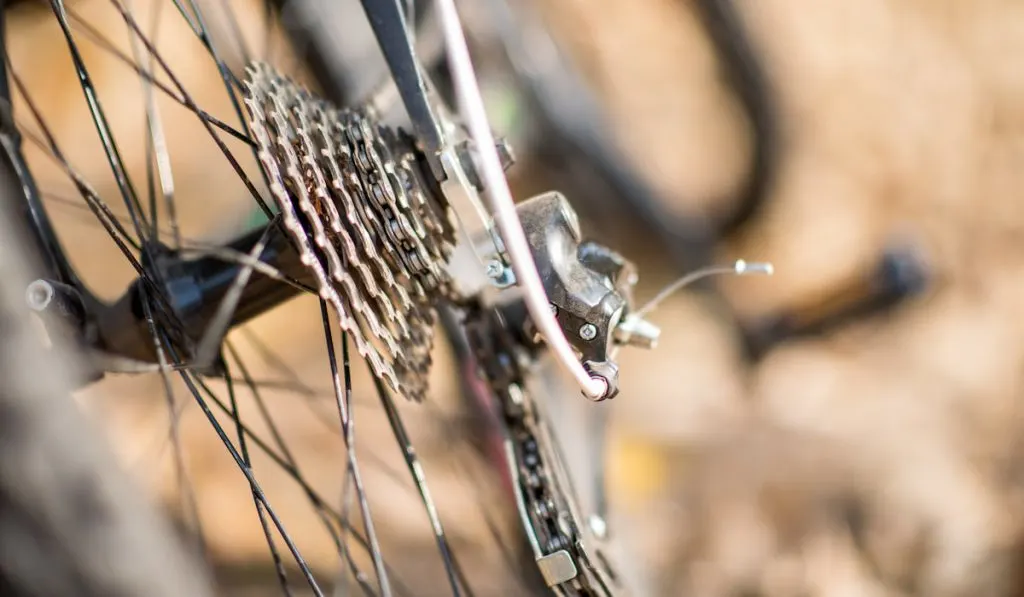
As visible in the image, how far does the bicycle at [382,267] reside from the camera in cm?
26

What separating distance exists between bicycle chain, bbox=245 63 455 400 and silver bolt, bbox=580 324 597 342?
2.5 inches

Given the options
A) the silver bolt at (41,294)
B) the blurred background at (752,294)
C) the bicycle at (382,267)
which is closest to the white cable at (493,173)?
the bicycle at (382,267)

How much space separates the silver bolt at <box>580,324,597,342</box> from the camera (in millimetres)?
304

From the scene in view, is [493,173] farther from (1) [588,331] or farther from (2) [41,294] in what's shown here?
(2) [41,294]

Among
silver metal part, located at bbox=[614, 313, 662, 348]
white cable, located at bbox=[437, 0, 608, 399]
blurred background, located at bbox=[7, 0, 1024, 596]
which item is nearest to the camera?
white cable, located at bbox=[437, 0, 608, 399]

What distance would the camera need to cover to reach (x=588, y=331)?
305 millimetres

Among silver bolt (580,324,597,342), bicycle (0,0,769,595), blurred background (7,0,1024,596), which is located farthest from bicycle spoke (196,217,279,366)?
blurred background (7,0,1024,596)

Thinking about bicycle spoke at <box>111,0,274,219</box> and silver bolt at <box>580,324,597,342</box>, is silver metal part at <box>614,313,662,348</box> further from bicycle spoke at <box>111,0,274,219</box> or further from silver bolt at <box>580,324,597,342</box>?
bicycle spoke at <box>111,0,274,219</box>

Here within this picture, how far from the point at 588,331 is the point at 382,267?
0.08m

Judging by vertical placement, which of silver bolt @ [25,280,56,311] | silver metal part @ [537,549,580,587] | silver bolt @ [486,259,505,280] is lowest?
silver metal part @ [537,549,580,587]

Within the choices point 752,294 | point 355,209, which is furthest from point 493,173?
point 752,294

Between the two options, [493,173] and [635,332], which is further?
[635,332]

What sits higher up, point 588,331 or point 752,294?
point 752,294

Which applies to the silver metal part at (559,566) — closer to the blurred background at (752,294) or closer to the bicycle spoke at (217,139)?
the bicycle spoke at (217,139)
